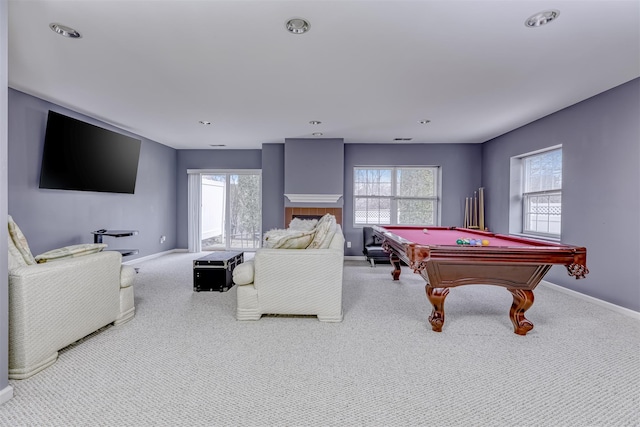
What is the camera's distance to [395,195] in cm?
601

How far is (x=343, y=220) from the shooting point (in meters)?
5.90

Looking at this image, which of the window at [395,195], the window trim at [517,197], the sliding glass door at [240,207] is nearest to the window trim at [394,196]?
the window at [395,195]

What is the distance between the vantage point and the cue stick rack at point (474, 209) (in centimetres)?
559

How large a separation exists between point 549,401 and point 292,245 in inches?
80.9

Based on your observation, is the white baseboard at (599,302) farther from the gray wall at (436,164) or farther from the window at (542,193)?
the gray wall at (436,164)

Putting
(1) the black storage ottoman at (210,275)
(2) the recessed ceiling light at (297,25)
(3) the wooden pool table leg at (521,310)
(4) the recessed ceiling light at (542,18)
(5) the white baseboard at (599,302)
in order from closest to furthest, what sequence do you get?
(4) the recessed ceiling light at (542,18), (2) the recessed ceiling light at (297,25), (3) the wooden pool table leg at (521,310), (5) the white baseboard at (599,302), (1) the black storage ottoman at (210,275)

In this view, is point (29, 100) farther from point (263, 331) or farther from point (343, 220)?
point (343, 220)

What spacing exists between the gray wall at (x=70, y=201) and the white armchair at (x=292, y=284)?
2955 millimetres

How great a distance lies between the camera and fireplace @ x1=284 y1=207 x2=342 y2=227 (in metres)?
5.59

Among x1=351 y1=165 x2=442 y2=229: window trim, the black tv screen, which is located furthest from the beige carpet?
x1=351 y1=165 x2=442 y2=229: window trim

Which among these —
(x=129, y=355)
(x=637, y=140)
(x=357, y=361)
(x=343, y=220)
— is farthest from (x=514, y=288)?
(x=343, y=220)

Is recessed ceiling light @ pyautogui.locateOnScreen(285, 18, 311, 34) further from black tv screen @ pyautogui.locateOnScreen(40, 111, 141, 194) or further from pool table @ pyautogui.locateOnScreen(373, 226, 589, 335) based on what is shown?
black tv screen @ pyautogui.locateOnScreen(40, 111, 141, 194)

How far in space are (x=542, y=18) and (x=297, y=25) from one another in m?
1.69

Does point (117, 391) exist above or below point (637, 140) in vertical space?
below
